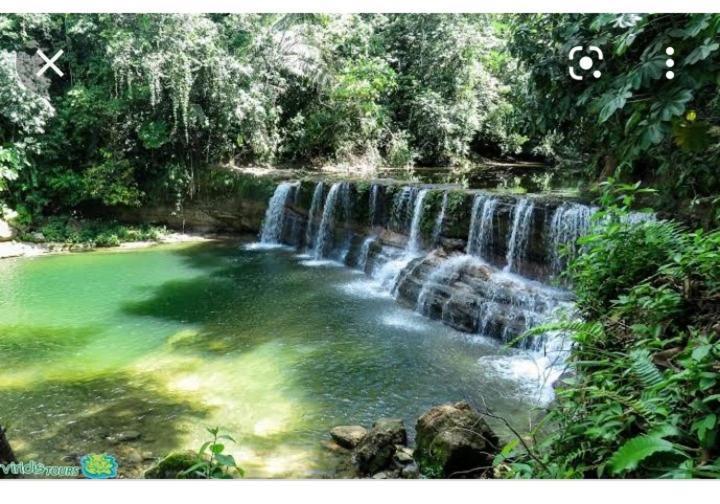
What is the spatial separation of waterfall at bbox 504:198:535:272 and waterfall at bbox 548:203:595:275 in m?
0.36

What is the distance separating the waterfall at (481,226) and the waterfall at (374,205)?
2.31m

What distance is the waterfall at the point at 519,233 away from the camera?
7.12 m

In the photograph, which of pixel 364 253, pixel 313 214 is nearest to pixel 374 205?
pixel 364 253

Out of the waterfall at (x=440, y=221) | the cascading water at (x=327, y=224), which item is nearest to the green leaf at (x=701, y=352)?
the waterfall at (x=440, y=221)

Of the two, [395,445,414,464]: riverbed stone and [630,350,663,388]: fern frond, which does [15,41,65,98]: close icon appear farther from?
[630,350,663,388]: fern frond

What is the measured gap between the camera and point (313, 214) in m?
10.8

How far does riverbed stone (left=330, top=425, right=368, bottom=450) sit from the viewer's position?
3748 millimetres

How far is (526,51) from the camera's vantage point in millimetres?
4609

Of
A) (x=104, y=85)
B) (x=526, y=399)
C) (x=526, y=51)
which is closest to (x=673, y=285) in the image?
(x=526, y=399)

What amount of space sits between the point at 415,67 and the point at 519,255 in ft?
25.1

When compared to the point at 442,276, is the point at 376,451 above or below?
below

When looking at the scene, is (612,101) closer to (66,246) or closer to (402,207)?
(402,207)

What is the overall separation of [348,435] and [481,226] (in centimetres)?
467
